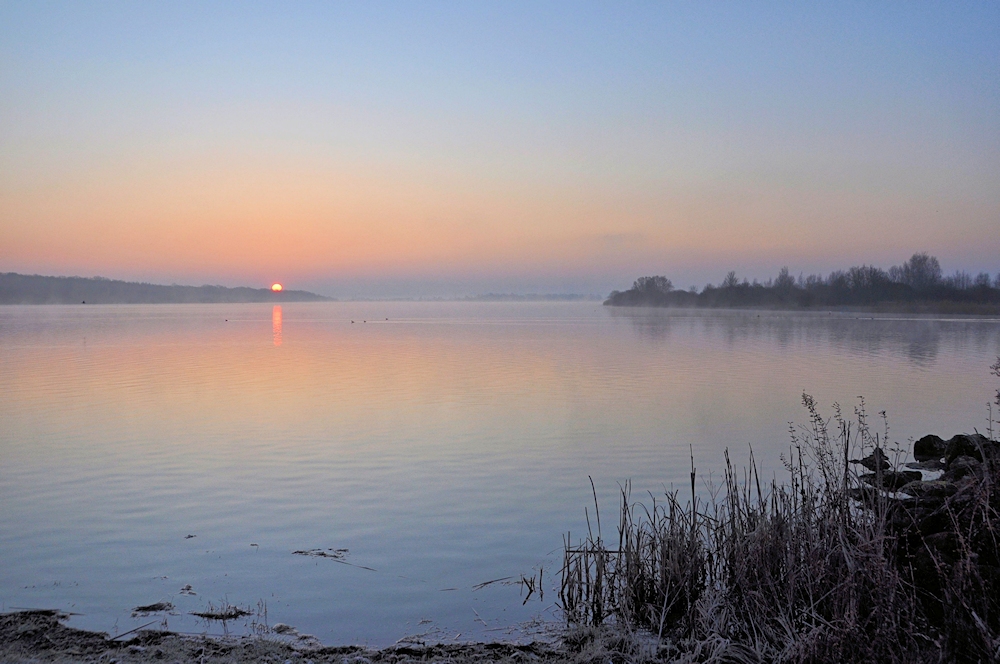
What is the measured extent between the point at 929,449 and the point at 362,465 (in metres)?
8.34

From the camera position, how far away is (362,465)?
10.9 m

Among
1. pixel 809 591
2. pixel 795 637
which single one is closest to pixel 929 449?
pixel 809 591

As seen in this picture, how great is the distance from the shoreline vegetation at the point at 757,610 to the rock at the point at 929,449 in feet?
17.2

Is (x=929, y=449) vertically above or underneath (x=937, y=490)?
underneath

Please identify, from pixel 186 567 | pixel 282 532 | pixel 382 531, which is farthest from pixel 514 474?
pixel 186 567

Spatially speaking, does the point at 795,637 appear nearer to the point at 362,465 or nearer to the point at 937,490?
the point at 937,490

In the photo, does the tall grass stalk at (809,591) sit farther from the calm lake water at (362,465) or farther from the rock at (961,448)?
the rock at (961,448)

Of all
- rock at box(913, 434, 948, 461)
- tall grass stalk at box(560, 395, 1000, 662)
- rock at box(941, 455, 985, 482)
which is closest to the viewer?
tall grass stalk at box(560, 395, 1000, 662)

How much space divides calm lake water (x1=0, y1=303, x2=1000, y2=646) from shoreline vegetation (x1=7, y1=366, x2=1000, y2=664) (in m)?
0.38

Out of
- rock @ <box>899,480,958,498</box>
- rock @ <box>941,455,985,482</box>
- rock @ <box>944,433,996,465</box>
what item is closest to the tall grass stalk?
rock @ <box>899,480,958,498</box>

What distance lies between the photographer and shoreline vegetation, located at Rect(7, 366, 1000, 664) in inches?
168

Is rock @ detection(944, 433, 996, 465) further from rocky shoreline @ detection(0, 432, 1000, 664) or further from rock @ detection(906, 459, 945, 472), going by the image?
rocky shoreline @ detection(0, 432, 1000, 664)

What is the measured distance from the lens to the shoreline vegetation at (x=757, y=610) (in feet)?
14.0

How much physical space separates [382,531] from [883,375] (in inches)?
698
